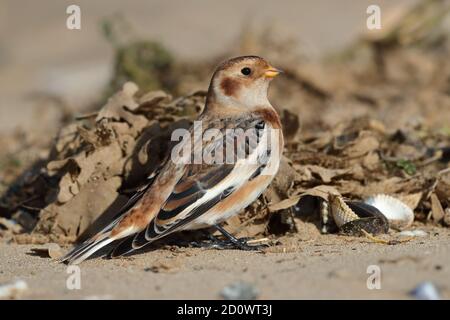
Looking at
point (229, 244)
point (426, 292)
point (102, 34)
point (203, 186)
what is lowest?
point (229, 244)

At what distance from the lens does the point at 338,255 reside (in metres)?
4.87

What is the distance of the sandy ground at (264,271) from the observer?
4098 millimetres

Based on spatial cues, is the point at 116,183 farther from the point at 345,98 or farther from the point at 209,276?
the point at 345,98

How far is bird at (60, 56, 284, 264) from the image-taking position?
521 cm

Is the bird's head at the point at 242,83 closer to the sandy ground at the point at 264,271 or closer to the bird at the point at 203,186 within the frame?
the bird at the point at 203,186

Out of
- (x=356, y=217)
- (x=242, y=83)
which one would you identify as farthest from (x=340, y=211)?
(x=242, y=83)

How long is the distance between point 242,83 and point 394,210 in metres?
1.48

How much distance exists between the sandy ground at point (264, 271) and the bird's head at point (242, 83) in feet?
3.83

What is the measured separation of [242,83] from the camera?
6082 millimetres

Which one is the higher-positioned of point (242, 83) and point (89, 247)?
point (242, 83)

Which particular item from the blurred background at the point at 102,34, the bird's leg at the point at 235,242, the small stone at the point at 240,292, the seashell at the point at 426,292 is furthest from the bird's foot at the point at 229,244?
the blurred background at the point at 102,34

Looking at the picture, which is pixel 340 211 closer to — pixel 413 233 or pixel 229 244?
pixel 413 233

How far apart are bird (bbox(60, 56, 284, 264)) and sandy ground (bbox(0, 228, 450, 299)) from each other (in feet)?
0.57
